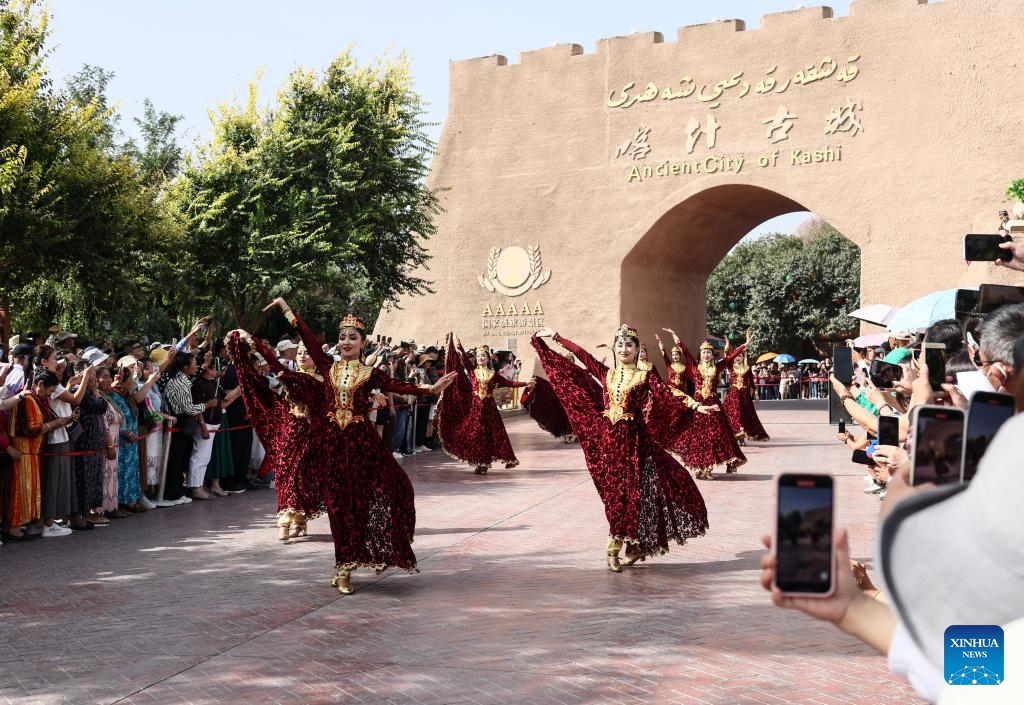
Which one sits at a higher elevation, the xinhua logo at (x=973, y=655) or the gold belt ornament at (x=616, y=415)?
the gold belt ornament at (x=616, y=415)

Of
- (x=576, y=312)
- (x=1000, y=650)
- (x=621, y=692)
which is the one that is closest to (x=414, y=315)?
(x=576, y=312)

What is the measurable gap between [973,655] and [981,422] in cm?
56

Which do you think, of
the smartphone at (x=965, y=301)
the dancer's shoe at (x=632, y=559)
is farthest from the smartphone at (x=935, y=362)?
the dancer's shoe at (x=632, y=559)

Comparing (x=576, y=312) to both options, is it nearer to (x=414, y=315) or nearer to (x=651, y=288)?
(x=651, y=288)

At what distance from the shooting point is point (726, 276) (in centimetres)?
5597

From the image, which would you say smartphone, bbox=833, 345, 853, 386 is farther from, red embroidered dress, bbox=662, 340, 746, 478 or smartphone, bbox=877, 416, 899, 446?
red embroidered dress, bbox=662, 340, 746, 478

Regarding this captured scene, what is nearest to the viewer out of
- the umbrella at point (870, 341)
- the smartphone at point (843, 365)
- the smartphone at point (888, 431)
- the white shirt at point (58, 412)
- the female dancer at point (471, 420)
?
the smartphone at point (888, 431)

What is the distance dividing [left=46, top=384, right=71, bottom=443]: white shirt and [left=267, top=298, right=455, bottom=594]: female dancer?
10.5 feet

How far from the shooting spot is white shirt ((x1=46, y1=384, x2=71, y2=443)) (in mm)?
9875

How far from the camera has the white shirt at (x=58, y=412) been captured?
988cm

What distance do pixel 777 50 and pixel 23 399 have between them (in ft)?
72.2

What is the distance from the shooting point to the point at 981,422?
2.00 metres

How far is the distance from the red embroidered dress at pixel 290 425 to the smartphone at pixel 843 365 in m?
3.62

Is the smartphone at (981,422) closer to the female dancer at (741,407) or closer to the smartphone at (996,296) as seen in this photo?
the smartphone at (996,296)
